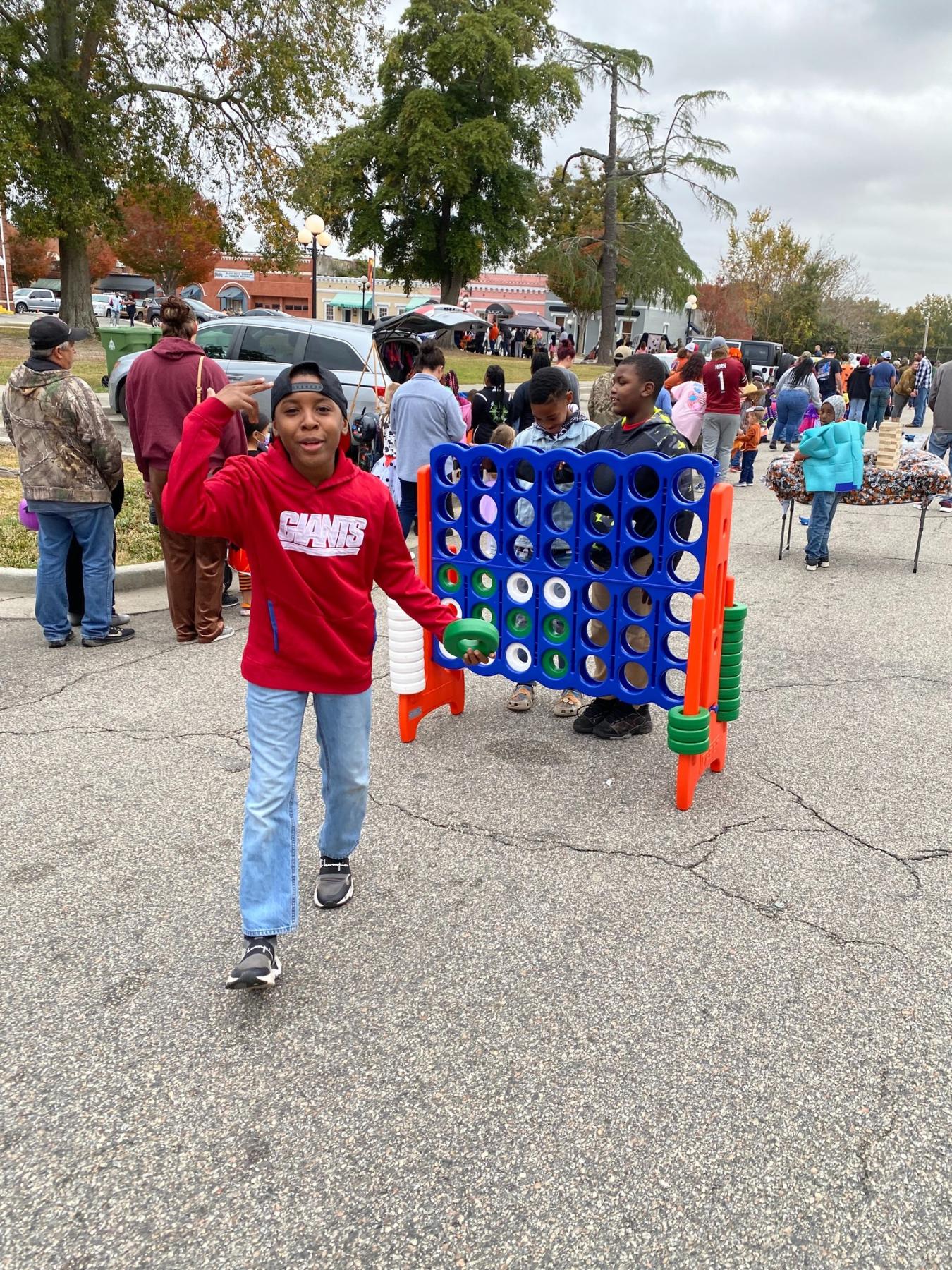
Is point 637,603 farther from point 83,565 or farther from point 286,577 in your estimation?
point 83,565

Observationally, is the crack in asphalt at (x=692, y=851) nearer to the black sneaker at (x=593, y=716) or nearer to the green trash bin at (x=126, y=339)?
the black sneaker at (x=593, y=716)

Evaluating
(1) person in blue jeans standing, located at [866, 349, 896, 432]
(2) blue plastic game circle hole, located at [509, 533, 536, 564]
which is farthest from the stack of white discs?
(1) person in blue jeans standing, located at [866, 349, 896, 432]

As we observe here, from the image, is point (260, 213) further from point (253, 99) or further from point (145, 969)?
point (145, 969)

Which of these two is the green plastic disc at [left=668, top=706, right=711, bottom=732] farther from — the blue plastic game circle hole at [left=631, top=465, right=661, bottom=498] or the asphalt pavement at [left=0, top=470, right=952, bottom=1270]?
the blue plastic game circle hole at [left=631, top=465, right=661, bottom=498]

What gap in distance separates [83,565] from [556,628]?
10.7 ft

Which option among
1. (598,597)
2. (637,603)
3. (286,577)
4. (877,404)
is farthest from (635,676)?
(877,404)

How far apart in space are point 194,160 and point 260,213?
244 cm

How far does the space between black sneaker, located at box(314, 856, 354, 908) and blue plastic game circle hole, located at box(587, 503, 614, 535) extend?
1.97 m

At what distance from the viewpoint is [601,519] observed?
4723 millimetres

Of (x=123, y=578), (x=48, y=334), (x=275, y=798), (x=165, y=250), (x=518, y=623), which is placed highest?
(x=165, y=250)

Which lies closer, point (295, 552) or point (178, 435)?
point (295, 552)

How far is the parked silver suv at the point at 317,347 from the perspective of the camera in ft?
38.3

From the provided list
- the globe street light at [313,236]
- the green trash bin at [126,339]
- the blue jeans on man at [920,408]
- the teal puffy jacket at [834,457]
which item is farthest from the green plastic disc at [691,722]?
the blue jeans on man at [920,408]

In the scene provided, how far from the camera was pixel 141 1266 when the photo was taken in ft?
6.75
